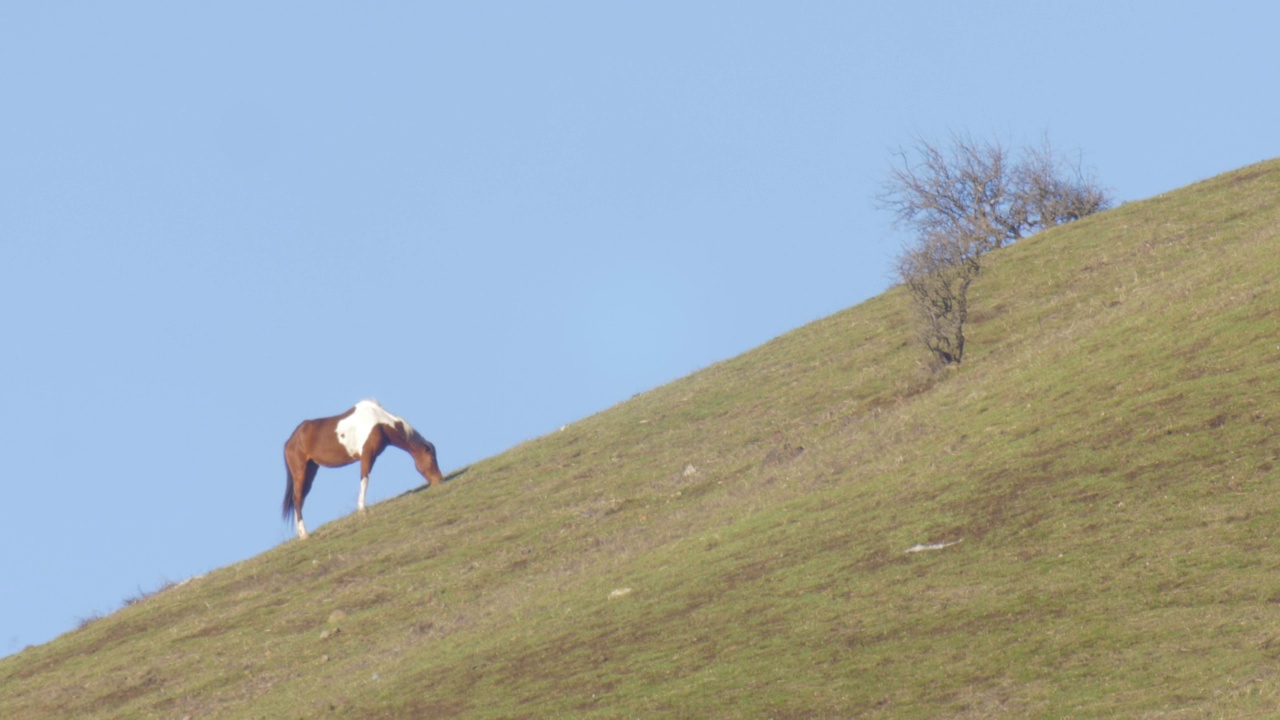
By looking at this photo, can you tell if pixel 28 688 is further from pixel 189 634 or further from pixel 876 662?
pixel 876 662

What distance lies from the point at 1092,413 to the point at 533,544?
11211 millimetres

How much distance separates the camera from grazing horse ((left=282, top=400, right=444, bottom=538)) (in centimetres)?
3644

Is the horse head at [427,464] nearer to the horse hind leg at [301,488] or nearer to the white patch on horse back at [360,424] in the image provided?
the white patch on horse back at [360,424]

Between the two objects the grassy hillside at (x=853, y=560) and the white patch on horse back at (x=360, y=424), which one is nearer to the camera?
the grassy hillside at (x=853, y=560)

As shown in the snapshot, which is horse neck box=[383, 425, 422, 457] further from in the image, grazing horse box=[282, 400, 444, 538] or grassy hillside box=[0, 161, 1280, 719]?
grassy hillside box=[0, 161, 1280, 719]

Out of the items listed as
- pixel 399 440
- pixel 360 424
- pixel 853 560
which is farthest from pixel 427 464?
pixel 853 560

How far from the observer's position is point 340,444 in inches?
1446

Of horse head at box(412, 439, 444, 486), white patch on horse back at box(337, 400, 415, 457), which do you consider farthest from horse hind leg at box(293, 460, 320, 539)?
horse head at box(412, 439, 444, 486)

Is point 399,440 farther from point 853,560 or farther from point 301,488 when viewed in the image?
point 853,560

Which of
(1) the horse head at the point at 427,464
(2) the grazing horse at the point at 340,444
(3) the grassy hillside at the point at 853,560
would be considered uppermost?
(2) the grazing horse at the point at 340,444

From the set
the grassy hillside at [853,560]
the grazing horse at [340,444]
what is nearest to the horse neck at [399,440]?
the grazing horse at [340,444]

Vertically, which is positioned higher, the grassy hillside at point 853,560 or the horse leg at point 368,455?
the horse leg at point 368,455

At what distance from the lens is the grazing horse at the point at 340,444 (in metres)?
36.4

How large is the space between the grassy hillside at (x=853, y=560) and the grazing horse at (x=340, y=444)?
A: 146 centimetres
